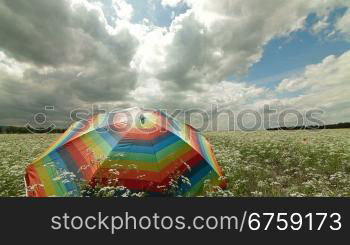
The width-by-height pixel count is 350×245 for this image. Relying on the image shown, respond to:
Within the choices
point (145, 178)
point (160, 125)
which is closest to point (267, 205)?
point (145, 178)

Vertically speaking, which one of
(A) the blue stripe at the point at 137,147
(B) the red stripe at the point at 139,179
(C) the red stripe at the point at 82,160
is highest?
(A) the blue stripe at the point at 137,147

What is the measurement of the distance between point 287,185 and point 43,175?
6.31 metres

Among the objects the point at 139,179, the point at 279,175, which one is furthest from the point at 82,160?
the point at 279,175

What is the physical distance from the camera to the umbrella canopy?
248 inches

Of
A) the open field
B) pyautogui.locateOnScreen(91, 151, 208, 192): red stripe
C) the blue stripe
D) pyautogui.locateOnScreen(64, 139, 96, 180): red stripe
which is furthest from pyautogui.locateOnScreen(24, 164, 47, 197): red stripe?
the blue stripe

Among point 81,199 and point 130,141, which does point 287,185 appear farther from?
point 81,199

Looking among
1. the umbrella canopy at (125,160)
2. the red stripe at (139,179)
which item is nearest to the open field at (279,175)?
the umbrella canopy at (125,160)

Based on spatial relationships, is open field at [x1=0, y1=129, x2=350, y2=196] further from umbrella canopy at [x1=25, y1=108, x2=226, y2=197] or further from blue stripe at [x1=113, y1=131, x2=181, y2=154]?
blue stripe at [x1=113, y1=131, x2=181, y2=154]

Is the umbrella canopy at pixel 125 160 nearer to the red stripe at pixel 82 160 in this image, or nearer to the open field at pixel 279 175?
the red stripe at pixel 82 160

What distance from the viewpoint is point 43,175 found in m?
6.89

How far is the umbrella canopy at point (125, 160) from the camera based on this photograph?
6305mm

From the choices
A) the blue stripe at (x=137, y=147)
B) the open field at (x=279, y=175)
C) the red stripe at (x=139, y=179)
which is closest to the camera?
the red stripe at (x=139, y=179)

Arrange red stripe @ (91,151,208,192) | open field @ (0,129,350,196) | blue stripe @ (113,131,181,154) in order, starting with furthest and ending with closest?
open field @ (0,129,350,196), blue stripe @ (113,131,181,154), red stripe @ (91,151,208,192)

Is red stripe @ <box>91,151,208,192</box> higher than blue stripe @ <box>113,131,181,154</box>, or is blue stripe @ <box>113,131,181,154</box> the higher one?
blue stripe @ <box>113,131,181,154</box>
